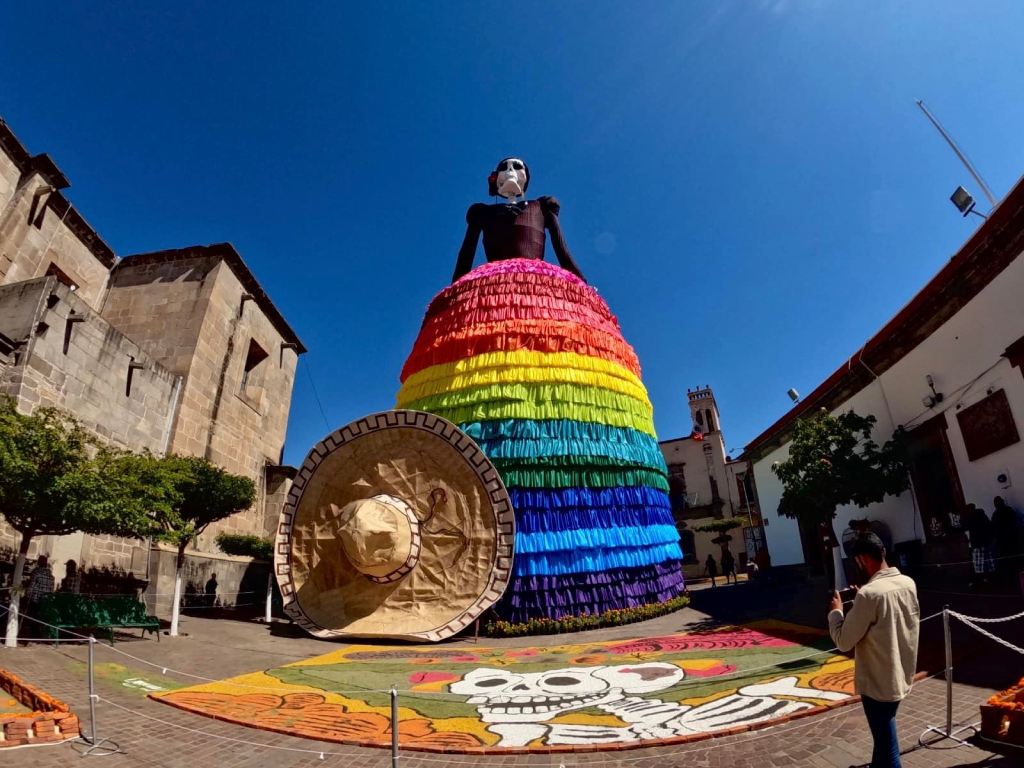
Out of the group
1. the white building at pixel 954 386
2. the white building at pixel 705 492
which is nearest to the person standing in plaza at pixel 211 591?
the white building at pixel 954 386

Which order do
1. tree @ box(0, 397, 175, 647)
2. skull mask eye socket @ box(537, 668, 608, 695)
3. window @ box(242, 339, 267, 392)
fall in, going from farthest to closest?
window @ box(242, 339, 267, 392) < tree @ box(0, 397, 175, 647) < skull mask eye socket @ box(537, 668, 608, 695)

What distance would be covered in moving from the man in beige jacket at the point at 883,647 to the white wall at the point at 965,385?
824 centimetres

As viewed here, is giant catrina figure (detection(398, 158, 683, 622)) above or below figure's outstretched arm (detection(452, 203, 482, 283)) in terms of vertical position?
below

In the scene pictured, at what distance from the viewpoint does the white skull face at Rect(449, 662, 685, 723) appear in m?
4.83

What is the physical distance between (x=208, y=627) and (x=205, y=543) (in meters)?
7.48

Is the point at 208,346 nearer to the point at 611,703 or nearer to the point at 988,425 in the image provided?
the point at 611,703

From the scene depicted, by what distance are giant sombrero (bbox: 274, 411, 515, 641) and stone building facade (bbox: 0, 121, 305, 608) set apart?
6.48 meters

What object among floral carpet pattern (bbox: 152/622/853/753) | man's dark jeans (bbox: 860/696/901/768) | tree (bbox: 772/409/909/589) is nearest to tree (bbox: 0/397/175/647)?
floral carpet pattern (bbox: 152/622/853/753)

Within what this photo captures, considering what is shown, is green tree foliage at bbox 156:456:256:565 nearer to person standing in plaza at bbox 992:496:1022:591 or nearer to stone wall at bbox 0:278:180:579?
stone wall at bbox 0:278:180:579

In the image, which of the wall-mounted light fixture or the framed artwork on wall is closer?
the framed artwork on wall

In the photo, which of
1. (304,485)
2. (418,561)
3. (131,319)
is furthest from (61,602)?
(131,319)

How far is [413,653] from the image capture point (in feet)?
26.4

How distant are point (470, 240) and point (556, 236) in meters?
2.24

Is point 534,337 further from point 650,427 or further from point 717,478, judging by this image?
point 717,478
